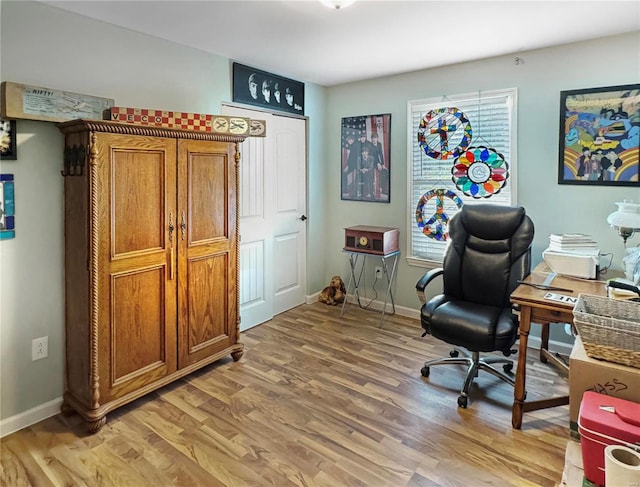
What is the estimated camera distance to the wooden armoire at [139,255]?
228 cm

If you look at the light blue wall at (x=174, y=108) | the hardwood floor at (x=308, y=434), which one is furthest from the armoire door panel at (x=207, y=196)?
the hardwood floor at (x=308, y=434)

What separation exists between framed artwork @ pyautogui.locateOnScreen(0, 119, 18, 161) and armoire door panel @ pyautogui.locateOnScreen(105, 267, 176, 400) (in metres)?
0.83

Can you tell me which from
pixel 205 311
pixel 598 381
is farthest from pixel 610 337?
pixel 205 311

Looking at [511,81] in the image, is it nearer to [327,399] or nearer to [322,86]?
[322,86]

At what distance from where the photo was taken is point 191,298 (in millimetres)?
2807

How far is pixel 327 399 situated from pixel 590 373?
155cm

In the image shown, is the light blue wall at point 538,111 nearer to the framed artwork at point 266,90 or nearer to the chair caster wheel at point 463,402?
the framed artwork at point 266,90

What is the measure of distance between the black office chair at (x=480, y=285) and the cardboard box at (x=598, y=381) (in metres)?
0.95

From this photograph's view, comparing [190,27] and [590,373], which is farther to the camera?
[190,27]

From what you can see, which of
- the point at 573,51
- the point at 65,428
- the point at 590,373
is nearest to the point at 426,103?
the point at 573,51

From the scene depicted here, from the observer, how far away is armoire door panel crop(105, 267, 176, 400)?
7.86 ft

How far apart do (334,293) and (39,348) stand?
275 centimetres

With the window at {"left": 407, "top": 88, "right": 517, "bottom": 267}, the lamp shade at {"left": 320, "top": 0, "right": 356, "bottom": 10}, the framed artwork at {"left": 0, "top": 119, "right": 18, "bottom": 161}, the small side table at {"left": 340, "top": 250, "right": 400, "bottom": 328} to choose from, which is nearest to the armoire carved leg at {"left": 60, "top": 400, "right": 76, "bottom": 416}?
the framed artwork at {"left": 0, "top": 119, "right": 18, "bottom": 161}

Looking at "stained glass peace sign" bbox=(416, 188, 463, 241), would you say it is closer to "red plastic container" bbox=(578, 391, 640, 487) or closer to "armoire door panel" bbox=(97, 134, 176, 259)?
"armoire door panel" bbox=(97, 134, 176, 259)
